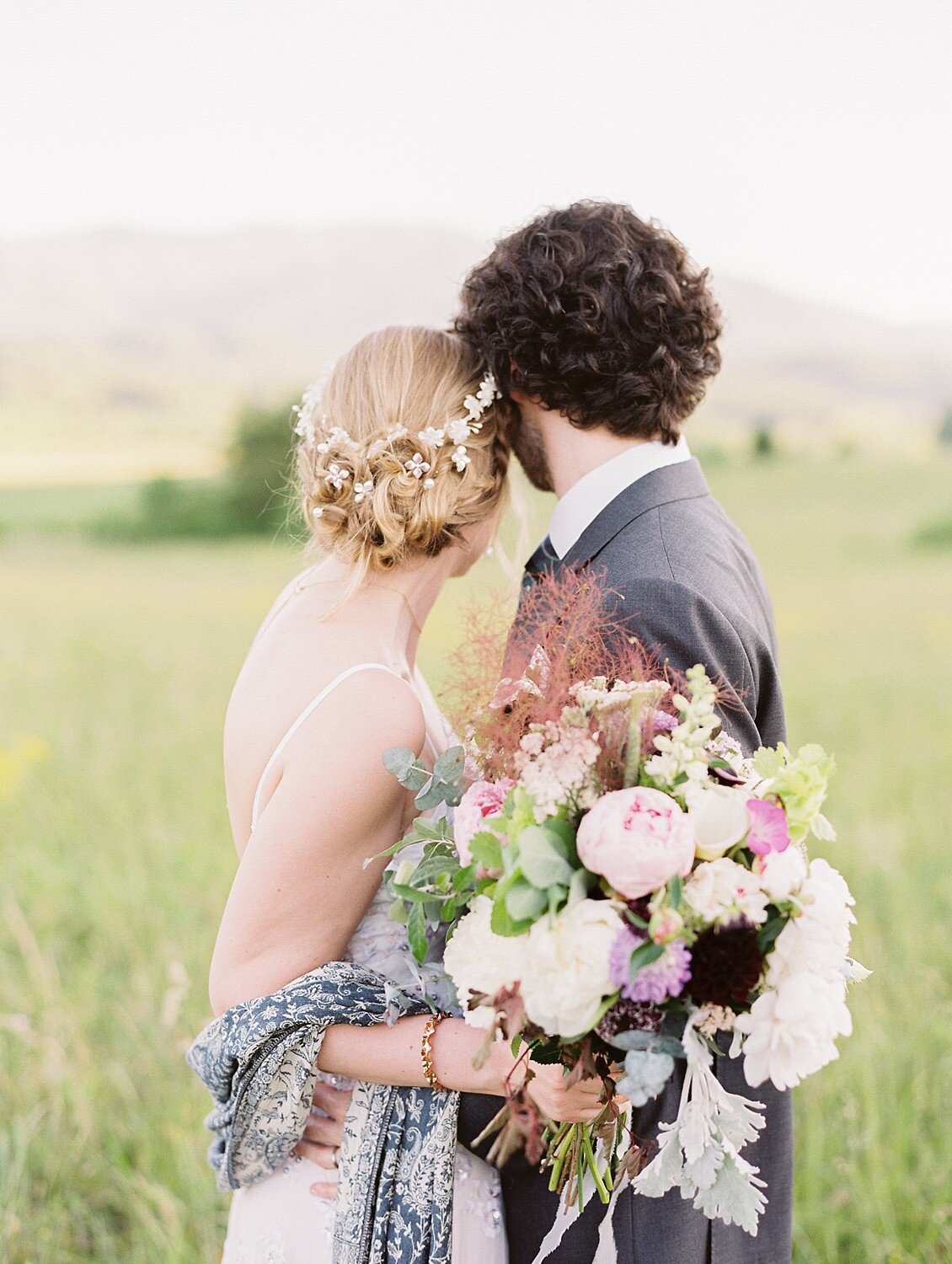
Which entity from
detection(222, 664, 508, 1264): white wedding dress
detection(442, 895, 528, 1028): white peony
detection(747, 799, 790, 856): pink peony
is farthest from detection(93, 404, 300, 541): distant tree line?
detection(747, 799, 790, 856): pink peony

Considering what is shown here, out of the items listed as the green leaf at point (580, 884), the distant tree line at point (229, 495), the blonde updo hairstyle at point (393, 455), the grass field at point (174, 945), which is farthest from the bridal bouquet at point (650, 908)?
the distant tree line at point (229, 495)

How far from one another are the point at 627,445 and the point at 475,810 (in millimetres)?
1166

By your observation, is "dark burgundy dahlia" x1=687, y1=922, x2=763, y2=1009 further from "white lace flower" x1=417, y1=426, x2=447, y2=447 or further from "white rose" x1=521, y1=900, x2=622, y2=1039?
"white lace flower" x1=417, y1=426, x2=447, y2=447

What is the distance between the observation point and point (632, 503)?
2129 millimetres

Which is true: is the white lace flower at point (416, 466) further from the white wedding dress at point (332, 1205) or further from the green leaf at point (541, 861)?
the green leaf at point (541, 861)

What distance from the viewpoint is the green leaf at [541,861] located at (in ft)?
3.99

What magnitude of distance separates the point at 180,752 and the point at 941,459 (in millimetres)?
26131

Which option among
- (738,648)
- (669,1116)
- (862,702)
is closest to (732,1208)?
(669,1116)

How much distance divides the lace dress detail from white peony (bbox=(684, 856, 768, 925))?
820mm

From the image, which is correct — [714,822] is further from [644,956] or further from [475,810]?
[475,810]

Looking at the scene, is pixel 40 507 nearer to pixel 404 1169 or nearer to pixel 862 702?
pixel 862 702

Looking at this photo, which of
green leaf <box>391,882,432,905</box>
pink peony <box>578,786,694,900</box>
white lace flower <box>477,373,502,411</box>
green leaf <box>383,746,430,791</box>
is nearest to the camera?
pink peony <box>578,786,694,900</box>

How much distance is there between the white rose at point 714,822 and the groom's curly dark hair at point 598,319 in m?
1.16

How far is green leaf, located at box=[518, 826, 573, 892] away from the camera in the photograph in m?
1.21
